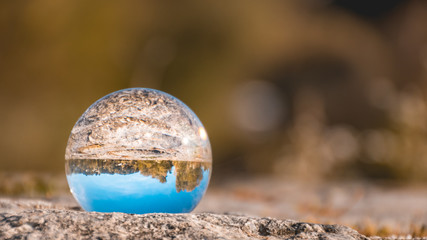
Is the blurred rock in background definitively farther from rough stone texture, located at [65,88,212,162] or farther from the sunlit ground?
rough stone texture, located at [65,88,212,162]

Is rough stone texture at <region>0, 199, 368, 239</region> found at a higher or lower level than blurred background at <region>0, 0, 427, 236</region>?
lower

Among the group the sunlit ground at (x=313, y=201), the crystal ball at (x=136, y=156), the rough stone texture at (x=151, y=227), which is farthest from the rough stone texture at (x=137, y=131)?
the sunlit ground at (x=313, y=201)

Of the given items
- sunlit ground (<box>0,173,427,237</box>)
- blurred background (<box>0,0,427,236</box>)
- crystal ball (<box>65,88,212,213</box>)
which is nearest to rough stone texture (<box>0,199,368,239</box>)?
crystal ball (<box>65,88,212,213</box>)

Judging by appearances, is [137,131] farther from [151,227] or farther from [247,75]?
[247,75]

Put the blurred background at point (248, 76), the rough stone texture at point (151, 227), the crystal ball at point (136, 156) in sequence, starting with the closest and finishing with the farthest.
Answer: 1. the rough stone texture at point (151, 227)
2. the crystal ball at point (136, 156)
3. the blurred background at point (248, 76)

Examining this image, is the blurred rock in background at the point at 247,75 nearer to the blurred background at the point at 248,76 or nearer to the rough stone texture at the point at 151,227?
the blurred background at the point at 248,76

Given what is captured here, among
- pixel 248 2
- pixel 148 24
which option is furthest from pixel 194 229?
pixel 248 2

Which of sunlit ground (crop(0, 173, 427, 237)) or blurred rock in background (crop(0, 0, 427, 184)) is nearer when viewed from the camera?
sunlit ground (crop(0, 173, 427, 237))
